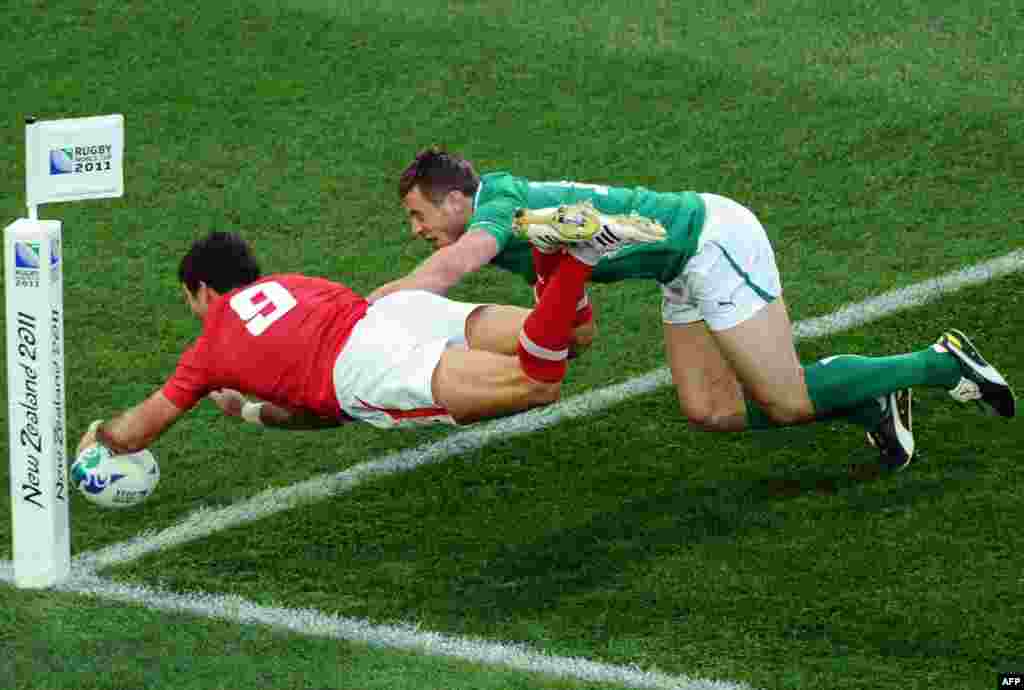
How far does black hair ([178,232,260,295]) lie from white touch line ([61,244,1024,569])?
96 cm

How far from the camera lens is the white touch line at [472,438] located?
7.45 meters

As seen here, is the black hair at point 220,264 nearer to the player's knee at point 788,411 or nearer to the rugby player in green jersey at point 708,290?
the rugby player in green jersey at point 708,290

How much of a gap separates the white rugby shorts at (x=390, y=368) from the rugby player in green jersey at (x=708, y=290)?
0.45 ft

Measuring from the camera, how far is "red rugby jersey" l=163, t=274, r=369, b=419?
701cm

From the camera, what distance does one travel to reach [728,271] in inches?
289

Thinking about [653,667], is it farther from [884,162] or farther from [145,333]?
[884,162]

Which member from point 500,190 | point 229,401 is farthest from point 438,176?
point 229,401

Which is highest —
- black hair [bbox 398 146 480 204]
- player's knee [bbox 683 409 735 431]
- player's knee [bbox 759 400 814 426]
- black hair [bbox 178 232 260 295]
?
black hair [bbox 398 146 480 204]

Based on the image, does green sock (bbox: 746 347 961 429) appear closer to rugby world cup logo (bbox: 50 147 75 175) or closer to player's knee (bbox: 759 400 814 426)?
player's knee (bbox: 759 400 814 426)

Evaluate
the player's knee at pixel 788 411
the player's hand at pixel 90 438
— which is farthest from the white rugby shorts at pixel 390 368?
the player's knee at pixel 788 411

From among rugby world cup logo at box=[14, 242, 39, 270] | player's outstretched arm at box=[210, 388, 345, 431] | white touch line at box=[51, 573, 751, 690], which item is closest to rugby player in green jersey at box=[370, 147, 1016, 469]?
player's outstretched arm at box=[210, 388, 345, 431]

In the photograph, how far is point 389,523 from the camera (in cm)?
→ 759

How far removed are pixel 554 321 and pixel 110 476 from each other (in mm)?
1750

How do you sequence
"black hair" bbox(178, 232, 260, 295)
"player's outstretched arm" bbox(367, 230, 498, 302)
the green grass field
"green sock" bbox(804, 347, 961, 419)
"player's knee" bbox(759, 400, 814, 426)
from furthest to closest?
"green sock" bbox(804, 347, 961, 419), "player's knee" bbox(759, 400, 814, 426), "black hair" bbox(178, 232, 260, 295), "player's outstretched arm" bbox(367, 230, 498, 302), the green grass field
